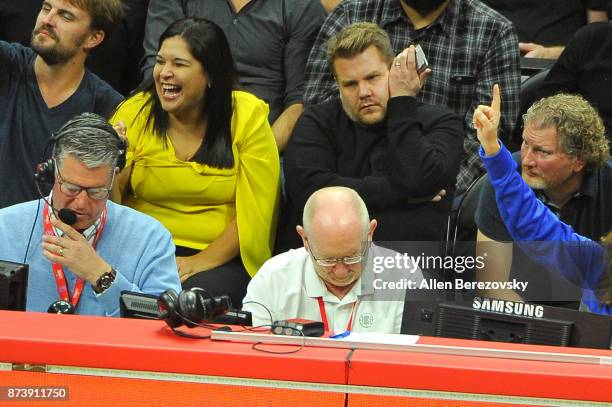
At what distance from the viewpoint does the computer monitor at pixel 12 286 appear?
2326 millimetres

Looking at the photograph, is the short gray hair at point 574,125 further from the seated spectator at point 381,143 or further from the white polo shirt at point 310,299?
the white polo shirt at point 310,299

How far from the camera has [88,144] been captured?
3164mm

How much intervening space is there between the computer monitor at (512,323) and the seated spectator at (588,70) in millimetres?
2258

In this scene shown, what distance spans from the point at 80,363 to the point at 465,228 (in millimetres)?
2257

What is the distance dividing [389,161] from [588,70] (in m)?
1.01

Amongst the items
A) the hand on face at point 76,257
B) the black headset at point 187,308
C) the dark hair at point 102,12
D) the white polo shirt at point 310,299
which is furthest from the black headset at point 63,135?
the black headset at point 187,308

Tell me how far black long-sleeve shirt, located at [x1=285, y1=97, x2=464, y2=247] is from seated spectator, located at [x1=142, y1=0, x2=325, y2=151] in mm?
519

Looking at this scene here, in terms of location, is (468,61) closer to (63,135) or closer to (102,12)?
(102,12)

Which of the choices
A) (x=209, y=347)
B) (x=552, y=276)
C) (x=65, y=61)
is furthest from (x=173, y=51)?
(x=209, y=347)

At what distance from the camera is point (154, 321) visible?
2094 millimetres

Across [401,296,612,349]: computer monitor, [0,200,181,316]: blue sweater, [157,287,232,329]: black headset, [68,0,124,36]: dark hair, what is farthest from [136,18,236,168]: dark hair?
[157,287,232,329]: black headset

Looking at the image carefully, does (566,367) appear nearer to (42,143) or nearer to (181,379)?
(181,379)

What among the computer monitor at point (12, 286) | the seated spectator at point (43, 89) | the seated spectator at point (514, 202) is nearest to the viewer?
the computer monitor at point (12, 286)

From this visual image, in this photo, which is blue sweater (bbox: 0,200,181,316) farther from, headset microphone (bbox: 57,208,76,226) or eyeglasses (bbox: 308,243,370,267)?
eyeglasses (bbox: 308,243,370,267)
